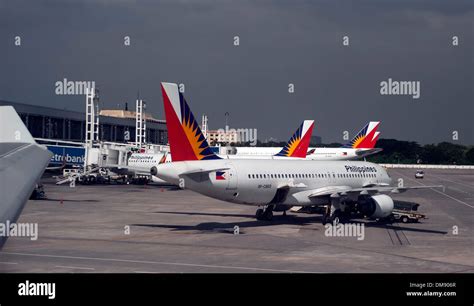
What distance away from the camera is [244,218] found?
51.8 meters

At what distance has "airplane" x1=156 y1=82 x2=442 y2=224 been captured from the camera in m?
41.7

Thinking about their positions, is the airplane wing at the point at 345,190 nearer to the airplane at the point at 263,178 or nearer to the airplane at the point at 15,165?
the airplane at the point at 263,178

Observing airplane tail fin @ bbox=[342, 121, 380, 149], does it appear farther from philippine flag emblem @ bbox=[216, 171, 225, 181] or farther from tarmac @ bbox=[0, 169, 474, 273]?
philippine flag emblem @ bbox=[216, 171, 225, 181]

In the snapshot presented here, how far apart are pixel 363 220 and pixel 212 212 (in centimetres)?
1384

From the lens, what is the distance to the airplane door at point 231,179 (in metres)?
43.1

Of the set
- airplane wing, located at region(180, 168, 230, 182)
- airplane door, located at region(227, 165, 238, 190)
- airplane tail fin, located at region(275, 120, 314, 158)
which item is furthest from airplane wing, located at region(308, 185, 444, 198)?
airplane tail fin, located at region(275, 120, 314, 158)

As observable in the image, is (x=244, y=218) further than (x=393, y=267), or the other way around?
(x=244, y=218)

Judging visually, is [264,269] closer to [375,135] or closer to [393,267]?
[393,267]

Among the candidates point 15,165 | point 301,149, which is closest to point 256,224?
point 15,165

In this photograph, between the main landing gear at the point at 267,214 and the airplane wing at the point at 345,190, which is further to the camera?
the main landing gear at the point at 267,214

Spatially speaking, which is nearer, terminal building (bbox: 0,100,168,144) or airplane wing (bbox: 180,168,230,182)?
airplane wing (bbox: 180,168,230,182)

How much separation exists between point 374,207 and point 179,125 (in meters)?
16.9

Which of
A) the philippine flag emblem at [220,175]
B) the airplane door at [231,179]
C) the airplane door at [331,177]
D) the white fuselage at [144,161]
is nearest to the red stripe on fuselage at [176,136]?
the philippine flag emblem at [220,175]
